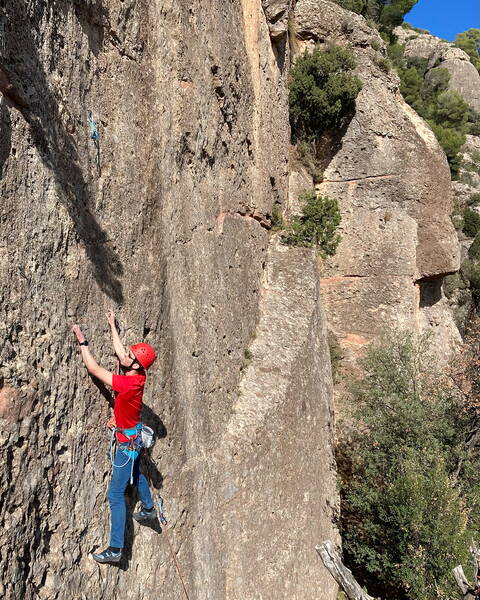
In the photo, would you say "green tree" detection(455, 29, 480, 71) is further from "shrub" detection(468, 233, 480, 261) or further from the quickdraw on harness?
the quickdraw on harness

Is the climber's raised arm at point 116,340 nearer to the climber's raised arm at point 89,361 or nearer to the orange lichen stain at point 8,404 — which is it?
the climber's raised arm at point 89,361

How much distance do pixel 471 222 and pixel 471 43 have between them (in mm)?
32160

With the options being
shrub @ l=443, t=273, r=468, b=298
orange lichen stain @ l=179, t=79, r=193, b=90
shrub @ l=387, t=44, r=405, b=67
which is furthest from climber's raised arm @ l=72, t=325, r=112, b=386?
shrub @ l=387, t=44, r=405, b=67

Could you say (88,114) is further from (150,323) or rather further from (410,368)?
(410,368)

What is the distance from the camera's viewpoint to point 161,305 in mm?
5613

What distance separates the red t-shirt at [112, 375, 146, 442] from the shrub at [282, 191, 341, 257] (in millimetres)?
7236

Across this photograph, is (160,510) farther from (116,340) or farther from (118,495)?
(116,340)

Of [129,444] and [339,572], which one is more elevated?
[129,444]

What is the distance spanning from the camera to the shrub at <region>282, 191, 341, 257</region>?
11.5 metres

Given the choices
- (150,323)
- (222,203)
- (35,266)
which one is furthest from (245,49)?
(35,266)

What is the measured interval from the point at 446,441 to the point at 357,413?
1761 millimetres

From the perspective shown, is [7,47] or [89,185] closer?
[7,47]

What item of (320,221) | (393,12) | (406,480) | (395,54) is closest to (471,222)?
(395,54)

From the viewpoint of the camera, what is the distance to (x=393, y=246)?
12453 millimetres
